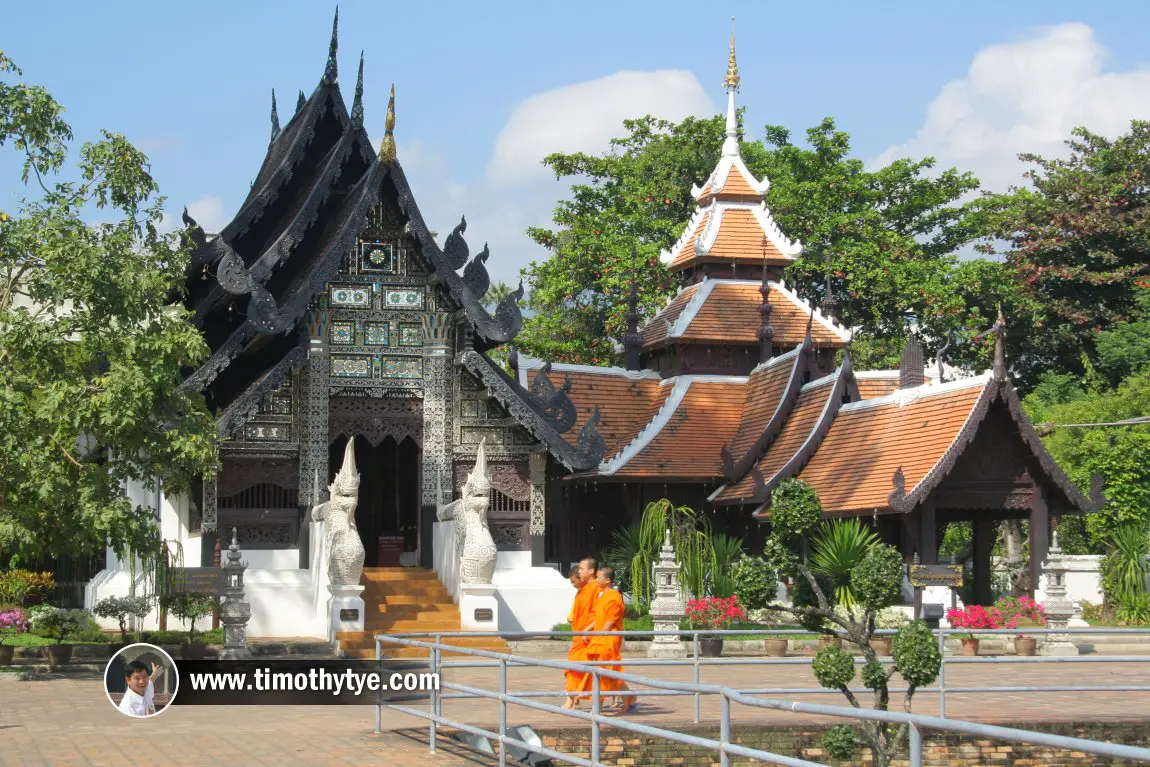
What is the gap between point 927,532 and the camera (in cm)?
2369

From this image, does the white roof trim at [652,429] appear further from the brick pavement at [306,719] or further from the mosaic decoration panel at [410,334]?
the brick pavement at [306,719]

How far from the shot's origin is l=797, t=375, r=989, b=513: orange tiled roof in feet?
78.1

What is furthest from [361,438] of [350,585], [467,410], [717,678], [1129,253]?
[1129,253]

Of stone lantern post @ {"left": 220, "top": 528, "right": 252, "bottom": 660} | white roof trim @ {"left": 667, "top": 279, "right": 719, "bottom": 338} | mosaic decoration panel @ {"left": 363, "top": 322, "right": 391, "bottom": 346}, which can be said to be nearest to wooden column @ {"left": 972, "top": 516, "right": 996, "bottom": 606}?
white roof trim @ {"left": 667, "top": 279, "right": 719, "bottom": 338}

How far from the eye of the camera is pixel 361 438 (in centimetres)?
2767

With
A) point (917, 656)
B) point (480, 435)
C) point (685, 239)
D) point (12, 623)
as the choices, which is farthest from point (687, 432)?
point (917, 656)

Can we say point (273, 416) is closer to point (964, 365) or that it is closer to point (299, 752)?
point (299, 752)

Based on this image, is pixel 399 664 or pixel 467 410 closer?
pixel 399 664

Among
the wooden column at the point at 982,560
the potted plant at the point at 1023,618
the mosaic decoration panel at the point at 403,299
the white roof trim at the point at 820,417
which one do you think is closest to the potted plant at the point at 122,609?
the mosaic decoration panel at the point at 403,299

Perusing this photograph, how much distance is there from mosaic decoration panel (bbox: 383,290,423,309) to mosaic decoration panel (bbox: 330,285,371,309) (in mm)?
273

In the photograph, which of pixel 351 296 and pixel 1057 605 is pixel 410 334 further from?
pixel 1057 605

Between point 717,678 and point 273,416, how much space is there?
7.48 m

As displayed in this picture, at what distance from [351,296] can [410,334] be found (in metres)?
0.98

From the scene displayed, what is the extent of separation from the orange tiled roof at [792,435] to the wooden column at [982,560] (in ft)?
9.69
